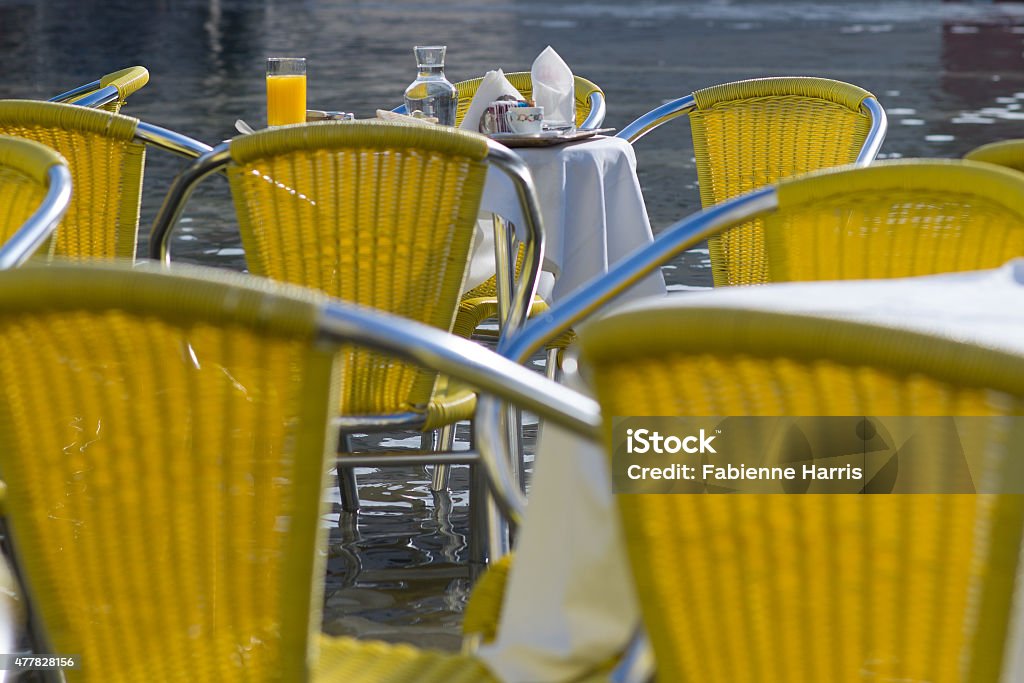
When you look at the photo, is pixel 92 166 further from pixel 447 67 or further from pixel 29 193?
pixel 447 67

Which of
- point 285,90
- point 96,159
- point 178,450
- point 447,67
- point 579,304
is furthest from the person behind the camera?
point 447,67

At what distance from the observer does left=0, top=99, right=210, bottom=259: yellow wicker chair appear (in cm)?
272

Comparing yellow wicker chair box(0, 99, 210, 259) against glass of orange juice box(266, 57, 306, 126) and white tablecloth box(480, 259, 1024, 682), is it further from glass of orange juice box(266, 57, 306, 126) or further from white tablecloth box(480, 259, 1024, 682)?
white tablecloth box(480, 259, 1024, 682)

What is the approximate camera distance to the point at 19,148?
6.37 ft

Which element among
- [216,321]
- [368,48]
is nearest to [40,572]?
[216,321]

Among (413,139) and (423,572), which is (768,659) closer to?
(413,139)

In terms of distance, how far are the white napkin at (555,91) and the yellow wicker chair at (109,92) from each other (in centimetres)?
100

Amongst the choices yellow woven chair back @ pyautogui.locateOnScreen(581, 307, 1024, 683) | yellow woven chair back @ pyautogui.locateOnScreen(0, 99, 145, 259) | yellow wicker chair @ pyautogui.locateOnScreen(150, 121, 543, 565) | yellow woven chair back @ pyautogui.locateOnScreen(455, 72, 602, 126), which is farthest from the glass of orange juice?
yellow woven chair back @ pyautogui.locateOnScreen(581, 307, 1024, 683)

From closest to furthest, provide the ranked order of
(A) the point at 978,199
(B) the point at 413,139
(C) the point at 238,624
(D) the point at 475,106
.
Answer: (C) the point at 238,624, (A) the point at 978,199, (B) the point at 413,139, (D) the point at 475,106

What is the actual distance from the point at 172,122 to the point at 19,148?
302 inches

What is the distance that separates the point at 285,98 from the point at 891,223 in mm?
1361

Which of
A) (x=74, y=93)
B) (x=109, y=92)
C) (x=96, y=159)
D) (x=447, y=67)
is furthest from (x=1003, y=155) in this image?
(x=447, y=67)

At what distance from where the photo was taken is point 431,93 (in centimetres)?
308

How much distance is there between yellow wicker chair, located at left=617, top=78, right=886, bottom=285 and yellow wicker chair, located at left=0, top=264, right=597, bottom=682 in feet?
6.78
